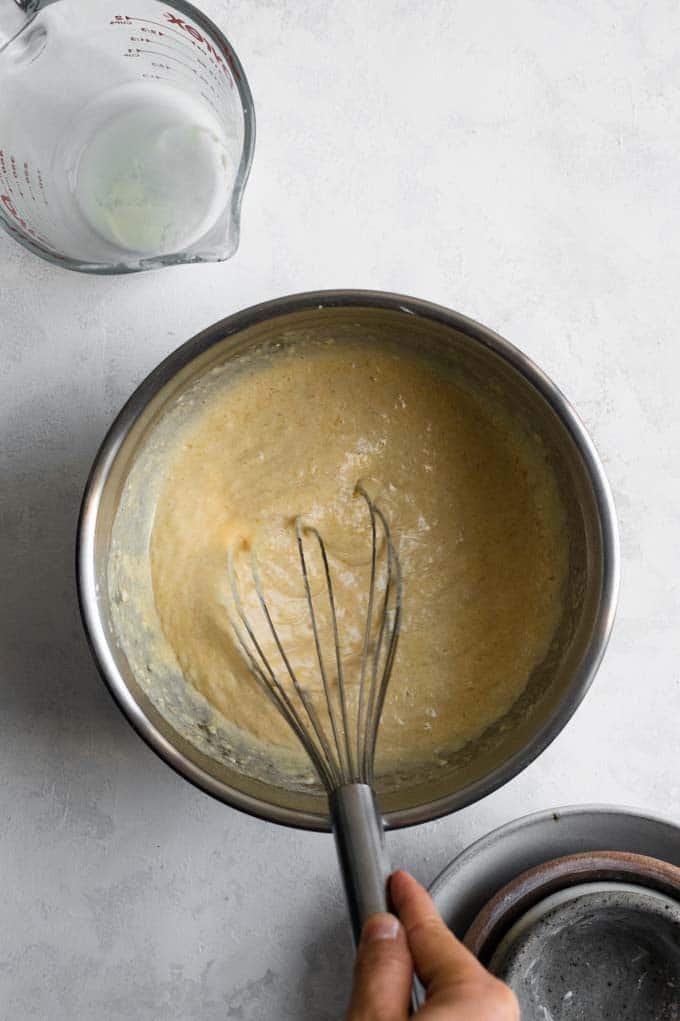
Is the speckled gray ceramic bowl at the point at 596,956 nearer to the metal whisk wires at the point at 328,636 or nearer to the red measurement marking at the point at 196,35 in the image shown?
the metal whisk wires at the point at 328,636

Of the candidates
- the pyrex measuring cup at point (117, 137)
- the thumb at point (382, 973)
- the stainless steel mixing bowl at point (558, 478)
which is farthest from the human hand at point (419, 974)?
the pyrex measuring cup at point (117, 137)

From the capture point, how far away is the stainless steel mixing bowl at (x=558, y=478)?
0.81 metres

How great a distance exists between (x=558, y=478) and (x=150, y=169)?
501 millimetres

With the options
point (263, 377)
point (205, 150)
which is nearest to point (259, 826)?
point (263, 377)

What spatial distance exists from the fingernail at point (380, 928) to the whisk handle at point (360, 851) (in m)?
0.02

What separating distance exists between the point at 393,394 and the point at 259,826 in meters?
0.46

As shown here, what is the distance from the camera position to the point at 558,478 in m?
0.90

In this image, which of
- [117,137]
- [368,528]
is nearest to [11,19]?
[117,137]

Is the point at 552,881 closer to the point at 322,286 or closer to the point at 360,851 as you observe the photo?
the point at 360,851

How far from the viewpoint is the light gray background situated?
943mm

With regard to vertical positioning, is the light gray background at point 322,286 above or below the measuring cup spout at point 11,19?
below

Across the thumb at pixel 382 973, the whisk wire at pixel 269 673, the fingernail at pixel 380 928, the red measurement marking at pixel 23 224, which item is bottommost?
the thumb at pixel 382 973

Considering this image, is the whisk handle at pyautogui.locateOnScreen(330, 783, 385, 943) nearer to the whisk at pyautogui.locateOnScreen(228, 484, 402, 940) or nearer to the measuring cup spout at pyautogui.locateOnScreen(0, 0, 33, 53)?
the whisk at pyautogui.locateOnScreen(228, 484, 402, 940)

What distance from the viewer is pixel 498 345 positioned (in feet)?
2.75
